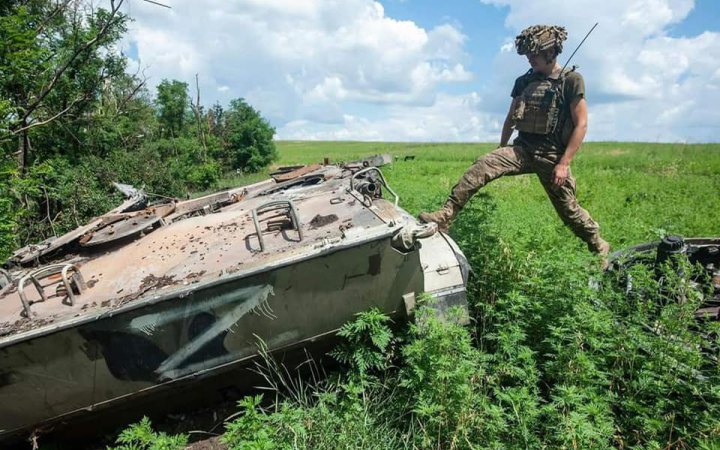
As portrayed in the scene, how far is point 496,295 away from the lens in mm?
4305

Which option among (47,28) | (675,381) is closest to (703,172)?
(675,381)

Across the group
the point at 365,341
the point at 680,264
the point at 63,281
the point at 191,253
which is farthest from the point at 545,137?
the point at 63,281

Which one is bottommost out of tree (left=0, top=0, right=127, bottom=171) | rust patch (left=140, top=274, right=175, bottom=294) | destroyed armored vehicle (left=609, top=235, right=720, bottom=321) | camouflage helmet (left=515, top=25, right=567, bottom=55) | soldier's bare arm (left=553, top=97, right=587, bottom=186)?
destroyed armored vehicle (left=609, top=235, right=720, bottom=321)

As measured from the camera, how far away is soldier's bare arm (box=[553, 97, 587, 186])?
4.61m

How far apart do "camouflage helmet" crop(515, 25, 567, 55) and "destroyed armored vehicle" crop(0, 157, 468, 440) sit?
2295mm

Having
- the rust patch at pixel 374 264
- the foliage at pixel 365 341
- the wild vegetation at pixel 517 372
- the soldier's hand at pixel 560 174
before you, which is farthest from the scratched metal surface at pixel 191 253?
the soldier's hand at pixel 560 174

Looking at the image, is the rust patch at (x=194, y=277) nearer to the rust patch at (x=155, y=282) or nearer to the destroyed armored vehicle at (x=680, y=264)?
the rust patch at (x=155, y=282)

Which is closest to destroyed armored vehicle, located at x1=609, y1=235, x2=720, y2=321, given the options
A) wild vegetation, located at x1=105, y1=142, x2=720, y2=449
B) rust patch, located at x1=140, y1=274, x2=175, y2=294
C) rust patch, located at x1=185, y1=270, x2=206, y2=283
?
wild vegetation, located at x1=105, y1=142, x2=720, y2=449

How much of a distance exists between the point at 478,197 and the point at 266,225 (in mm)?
2407

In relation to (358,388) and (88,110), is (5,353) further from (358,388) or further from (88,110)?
A: (88,110)

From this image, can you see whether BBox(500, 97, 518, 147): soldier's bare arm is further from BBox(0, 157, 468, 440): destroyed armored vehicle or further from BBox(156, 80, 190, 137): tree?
BBox(156, 80, 190, 137): tree

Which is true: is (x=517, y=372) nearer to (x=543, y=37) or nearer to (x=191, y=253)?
(x=191, y=253)

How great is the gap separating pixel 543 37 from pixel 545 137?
0.90m

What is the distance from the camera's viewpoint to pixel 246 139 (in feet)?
98.6
